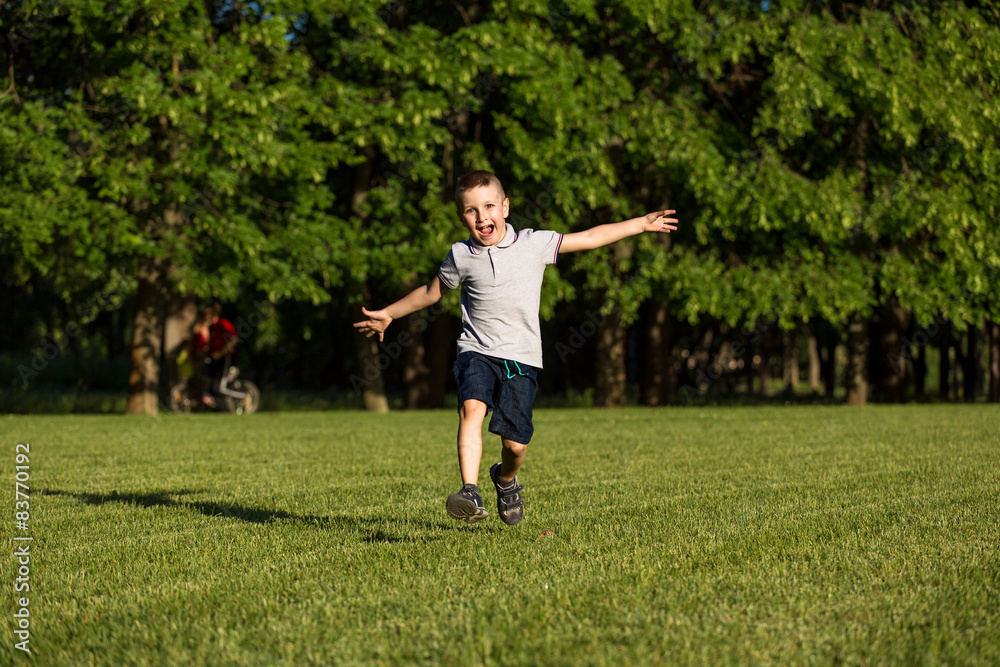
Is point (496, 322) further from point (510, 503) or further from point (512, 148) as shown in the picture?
point (512, 148)

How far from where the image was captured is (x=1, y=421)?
16422mm

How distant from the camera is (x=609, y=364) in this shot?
896 inches

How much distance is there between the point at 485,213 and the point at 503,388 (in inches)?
36.7

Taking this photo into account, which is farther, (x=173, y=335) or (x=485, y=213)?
(x=173, y=335)

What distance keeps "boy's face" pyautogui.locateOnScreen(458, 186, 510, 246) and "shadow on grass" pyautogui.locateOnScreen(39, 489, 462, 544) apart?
1.65 m

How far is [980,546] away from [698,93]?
17283 millimetres

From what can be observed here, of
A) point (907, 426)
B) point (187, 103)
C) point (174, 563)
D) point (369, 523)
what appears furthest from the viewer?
point (187, 103)

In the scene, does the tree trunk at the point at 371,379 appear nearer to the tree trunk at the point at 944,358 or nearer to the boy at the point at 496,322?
the boy at the point at 496,322

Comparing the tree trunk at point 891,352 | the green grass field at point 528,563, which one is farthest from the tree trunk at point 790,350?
the green grass field at point 528,563

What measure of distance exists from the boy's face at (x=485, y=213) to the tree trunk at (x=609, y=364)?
676 inches

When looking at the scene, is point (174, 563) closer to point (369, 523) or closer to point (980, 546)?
point (369, 523)

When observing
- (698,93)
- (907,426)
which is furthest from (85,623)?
(698,93)

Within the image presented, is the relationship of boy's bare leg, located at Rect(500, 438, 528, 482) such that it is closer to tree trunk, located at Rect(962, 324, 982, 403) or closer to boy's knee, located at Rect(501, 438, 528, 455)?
→ boy's knee, located at Rect(501, 438, 528, 455)

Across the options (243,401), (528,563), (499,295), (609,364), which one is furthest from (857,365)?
(528,563)
